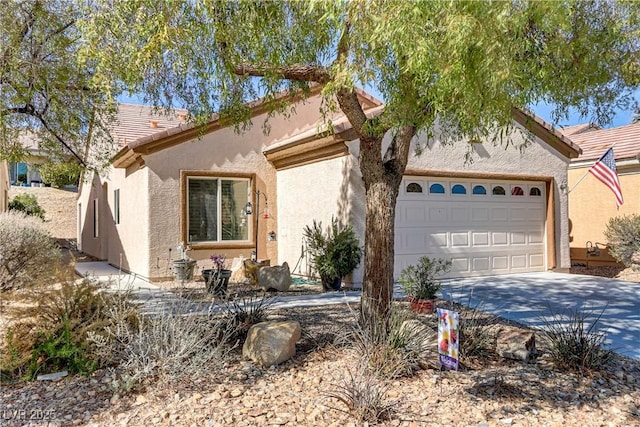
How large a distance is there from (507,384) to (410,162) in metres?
7.49

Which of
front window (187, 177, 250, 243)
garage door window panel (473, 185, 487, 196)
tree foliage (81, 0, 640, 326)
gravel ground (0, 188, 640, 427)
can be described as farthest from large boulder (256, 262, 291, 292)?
garage door window panel (473, 185, 487, 196)

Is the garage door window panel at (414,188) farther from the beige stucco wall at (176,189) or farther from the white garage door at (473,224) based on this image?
the beige stucco wall at (176,189)

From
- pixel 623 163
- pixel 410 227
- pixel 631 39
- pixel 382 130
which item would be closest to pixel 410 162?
pixel 410 227

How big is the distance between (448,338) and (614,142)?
49.7ft

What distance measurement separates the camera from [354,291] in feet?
34.1

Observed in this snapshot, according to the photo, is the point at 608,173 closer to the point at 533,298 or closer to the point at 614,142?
the point at 533,298

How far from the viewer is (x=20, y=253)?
9641mm

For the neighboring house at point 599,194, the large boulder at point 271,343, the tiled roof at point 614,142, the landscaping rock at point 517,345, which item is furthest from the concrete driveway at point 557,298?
the tiled roof at point 614,142

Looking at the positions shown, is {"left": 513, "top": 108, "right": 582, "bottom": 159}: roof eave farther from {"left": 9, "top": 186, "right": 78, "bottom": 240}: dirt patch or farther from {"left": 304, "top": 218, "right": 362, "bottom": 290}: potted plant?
{"left": 9, "top": 186, "right": 78, "bottom": 240}: dirt patch

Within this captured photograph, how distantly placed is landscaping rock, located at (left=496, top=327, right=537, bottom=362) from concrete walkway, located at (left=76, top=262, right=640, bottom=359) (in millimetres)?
952

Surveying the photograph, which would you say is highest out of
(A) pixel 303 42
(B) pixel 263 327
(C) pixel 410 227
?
(A) pixel 303 42

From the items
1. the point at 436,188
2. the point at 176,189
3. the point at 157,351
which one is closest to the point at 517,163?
the point at 436,188

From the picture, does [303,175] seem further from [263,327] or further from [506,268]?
[263,327]

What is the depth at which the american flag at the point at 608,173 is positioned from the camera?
11.7 metres
